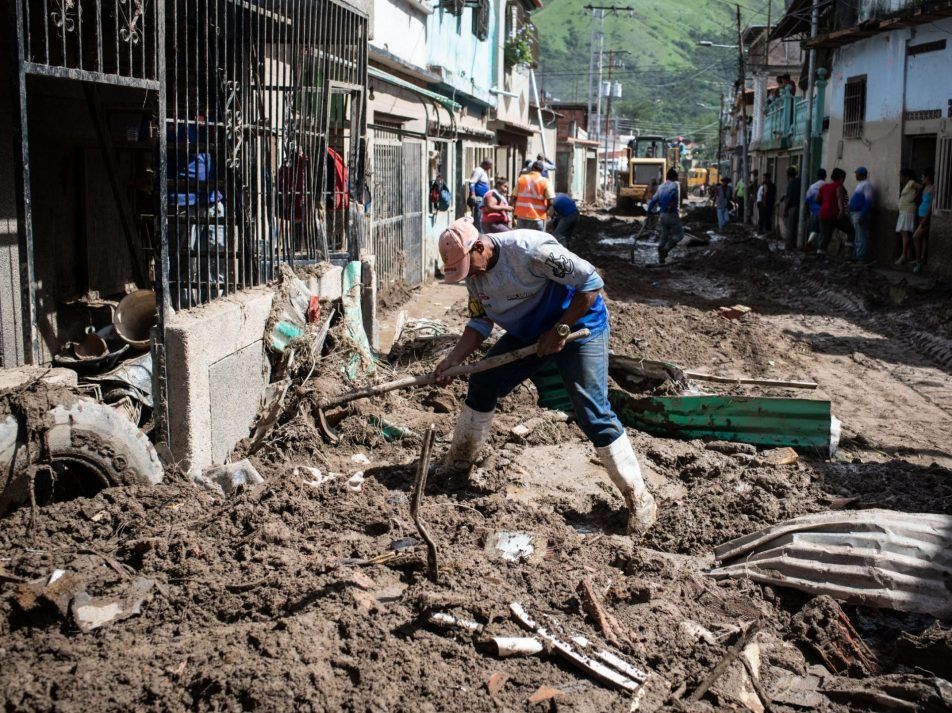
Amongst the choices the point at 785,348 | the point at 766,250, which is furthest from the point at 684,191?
the point at 785,348

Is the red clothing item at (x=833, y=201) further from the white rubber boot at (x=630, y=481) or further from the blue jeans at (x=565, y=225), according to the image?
the white rubber boot at (x=630, y=481)

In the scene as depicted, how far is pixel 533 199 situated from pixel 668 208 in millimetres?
4948

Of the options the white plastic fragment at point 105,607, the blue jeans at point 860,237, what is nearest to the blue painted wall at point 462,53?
the blue jeans at point 860,237

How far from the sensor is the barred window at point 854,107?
868 inches

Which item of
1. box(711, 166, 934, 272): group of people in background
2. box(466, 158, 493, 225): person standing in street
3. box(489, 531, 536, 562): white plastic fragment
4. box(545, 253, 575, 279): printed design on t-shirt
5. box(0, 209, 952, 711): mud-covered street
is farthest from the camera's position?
box(466, 158, 493, 225): person standing in street

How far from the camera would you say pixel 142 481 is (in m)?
5.03

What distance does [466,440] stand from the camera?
5844 mm

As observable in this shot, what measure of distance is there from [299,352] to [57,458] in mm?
2626

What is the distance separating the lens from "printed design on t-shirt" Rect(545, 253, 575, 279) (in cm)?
514

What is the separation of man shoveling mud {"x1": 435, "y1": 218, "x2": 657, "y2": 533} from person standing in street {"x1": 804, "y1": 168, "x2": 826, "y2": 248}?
665 inches

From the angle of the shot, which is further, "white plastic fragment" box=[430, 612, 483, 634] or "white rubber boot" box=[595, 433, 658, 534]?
"white rubber boot" box=[595, 433, 658, 534]

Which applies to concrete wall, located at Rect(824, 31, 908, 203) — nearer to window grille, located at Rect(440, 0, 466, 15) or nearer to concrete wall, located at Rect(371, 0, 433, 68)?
window grille, located at Rect(440, 0, 466, 15)

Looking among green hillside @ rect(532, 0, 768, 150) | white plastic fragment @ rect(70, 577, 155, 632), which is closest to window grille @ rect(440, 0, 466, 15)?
white plastic fragment @ rect(70, 577, 155, 632)

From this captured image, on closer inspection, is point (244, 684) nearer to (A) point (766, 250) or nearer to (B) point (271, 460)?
(B) point (271, 460)
